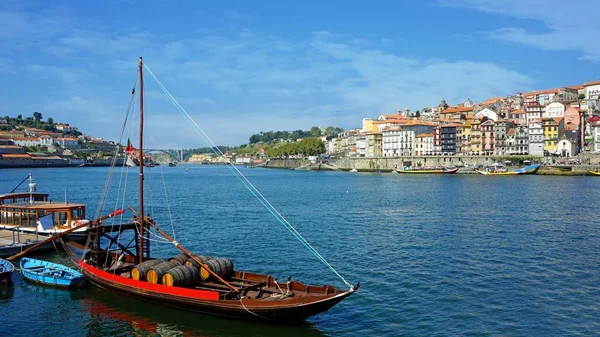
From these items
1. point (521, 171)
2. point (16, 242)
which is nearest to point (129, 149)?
point (16, 242)

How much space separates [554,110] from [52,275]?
152 meters

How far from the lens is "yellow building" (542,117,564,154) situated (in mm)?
134250

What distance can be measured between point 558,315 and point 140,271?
17.2 meters

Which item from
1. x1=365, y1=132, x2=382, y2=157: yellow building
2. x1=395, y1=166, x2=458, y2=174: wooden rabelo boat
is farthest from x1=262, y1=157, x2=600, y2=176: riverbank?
x1=365, y1=132, x2=382, y2=157: yellow building

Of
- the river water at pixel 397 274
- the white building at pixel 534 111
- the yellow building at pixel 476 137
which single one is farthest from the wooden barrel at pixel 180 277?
the white building at pixel 534 111

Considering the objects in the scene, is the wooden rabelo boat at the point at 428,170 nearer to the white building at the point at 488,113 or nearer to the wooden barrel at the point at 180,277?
the white building at the point at 488,113

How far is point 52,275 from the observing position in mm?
25188

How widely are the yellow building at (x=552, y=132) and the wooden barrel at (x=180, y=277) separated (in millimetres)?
132653

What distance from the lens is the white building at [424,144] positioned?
162m

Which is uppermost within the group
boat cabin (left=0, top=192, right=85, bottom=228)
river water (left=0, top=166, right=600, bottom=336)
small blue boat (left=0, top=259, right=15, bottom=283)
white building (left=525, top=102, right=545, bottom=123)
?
white building (left=525, top=102, right=545, bottom=123)

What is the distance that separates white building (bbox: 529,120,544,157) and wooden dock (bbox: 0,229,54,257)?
129 m

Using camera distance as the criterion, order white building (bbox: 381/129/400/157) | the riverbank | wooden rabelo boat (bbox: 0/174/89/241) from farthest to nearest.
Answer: white building (bbox: 381/129/400/157) → the riverbank → wooden rabelo boat (bbox: 0/174/89/241)

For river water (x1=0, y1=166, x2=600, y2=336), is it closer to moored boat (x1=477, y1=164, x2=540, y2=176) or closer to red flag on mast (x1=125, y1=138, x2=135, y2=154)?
red flag on mast (x1=125, y1=138, x2=135, y2=154)

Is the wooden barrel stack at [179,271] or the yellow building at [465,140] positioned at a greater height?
the yellow building at [465,140]
